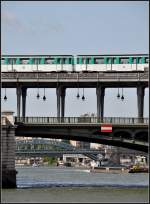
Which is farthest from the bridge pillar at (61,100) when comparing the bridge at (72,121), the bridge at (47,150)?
the bridge at (47,150)

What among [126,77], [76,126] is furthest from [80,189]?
[126,77]

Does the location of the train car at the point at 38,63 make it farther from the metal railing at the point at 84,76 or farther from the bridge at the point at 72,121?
the metal railing at the point at 84,76

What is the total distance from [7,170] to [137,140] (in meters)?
12.0

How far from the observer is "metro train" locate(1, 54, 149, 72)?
102062 mm

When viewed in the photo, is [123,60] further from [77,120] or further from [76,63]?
[77,120]

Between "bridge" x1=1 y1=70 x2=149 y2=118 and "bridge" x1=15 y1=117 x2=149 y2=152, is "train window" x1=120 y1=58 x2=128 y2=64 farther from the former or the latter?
"bridge" x1=15 y1=117 x2=149 y2=152

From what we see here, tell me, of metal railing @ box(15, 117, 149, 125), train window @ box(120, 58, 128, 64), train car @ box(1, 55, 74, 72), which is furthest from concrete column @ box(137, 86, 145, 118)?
train car @ box(1, 55, 74, 72)

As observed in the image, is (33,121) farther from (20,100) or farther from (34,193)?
(34,193)

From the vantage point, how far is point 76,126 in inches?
3659

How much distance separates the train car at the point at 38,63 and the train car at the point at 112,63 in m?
1.21

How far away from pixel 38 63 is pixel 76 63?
3.84 meters

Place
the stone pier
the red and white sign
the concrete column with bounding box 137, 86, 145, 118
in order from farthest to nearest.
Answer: the concrete column with bounding box 137, 86, 145, 118 < the red and white sign < the stone pier

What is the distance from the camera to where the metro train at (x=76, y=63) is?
335ft

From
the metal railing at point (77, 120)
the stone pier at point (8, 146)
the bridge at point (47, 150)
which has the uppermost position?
the metal railing at point (77, 120)
